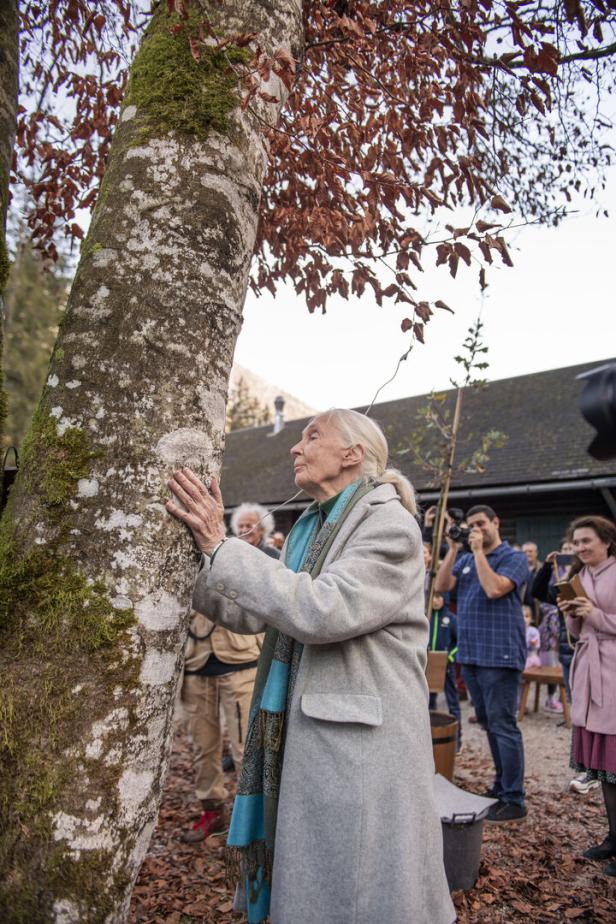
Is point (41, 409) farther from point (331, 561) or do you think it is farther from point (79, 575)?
point (331, 561)

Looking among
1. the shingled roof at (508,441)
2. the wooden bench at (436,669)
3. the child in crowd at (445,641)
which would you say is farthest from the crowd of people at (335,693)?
the shingled roof at (508,441)

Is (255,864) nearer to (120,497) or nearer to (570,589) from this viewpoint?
(120,497)

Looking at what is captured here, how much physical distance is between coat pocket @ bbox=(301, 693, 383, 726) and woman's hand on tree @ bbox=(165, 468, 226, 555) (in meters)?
0.60

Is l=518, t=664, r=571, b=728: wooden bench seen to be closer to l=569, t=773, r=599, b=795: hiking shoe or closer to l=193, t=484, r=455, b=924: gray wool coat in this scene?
l=569, t=773, r=599, b=795: hiking shoe

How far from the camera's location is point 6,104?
217cm

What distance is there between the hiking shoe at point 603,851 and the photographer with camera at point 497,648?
0.68 metres

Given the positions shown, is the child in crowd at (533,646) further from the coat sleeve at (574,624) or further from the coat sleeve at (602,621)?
the coat sleeve at (602,621)

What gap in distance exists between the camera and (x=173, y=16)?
6.75 ft

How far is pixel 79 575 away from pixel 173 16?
1832 millimetres

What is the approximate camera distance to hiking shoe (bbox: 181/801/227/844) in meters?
4.28

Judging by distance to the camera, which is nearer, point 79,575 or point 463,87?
point 79,575

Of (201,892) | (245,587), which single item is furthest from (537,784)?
(245,587)

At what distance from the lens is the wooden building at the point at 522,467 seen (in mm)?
12781

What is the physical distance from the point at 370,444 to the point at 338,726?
1016 mm
